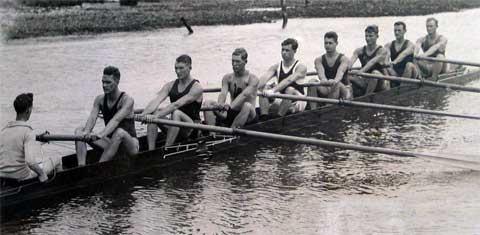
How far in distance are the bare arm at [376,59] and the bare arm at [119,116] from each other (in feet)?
21.2

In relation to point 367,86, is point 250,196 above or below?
below

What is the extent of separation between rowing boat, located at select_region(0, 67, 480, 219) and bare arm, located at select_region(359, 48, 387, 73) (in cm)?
263

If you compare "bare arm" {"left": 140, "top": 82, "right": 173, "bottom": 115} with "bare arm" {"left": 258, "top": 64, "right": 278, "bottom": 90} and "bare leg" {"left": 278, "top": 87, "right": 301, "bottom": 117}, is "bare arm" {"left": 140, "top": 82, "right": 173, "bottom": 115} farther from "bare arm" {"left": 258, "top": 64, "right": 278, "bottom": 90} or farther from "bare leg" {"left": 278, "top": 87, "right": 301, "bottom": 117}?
"bare leg" {"left": 278, "top": 87, "right": 301, "bottom": 117}

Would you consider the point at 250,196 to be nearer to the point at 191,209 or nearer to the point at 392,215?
the point at 191,209

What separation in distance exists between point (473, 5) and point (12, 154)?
4194 centimetres

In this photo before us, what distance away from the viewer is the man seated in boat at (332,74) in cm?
1194

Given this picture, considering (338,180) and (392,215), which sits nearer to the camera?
(392,215)

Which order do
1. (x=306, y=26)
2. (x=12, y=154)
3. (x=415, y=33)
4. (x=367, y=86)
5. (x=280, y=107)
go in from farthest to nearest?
1. (x=306, y=26)
2. (x=415, y=33)
3. (x=367, y=86)
4. (x=280, y=107)
5. (x=12, y=154)

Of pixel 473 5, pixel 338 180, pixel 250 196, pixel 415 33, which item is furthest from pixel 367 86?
pixel 473 5

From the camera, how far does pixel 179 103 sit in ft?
30.0

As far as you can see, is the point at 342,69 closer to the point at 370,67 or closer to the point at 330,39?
the point at 330,39

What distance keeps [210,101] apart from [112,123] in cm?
236

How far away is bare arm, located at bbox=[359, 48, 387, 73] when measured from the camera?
1345cm

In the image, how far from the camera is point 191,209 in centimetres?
745
